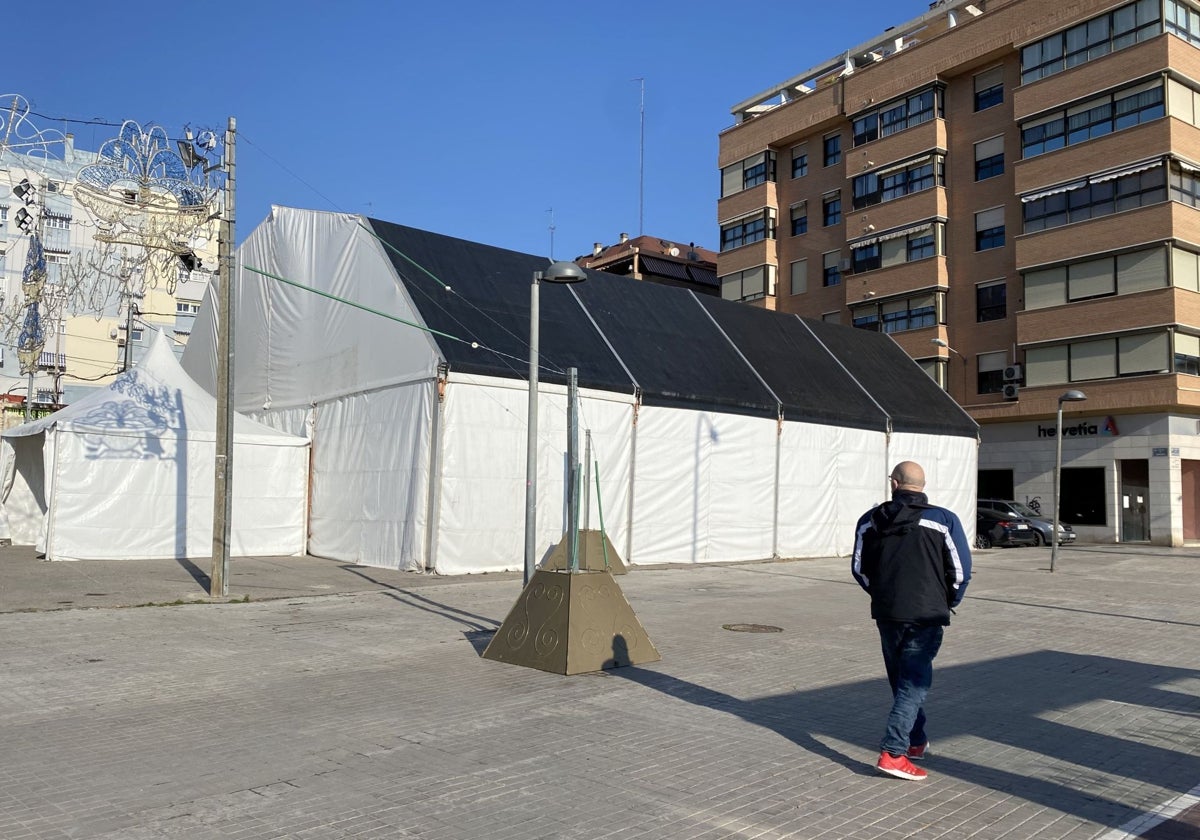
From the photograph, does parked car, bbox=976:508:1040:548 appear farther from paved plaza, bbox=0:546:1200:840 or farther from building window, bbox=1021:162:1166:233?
paved plaza, bbox=0:546:1200:840

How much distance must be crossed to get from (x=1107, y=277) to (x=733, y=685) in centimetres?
2978

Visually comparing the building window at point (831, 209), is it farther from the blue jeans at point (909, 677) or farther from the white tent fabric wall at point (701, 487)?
the blue jeans at point (909, 677)

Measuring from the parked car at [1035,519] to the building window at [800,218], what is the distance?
1846 centimetres

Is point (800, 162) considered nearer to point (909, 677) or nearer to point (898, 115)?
point (898, 115)

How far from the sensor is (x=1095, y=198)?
1276 inches

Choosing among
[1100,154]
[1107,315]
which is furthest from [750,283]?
[1107,315]

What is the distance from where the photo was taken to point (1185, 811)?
4.83 meters

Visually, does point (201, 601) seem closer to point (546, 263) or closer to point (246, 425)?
point (246, 425)

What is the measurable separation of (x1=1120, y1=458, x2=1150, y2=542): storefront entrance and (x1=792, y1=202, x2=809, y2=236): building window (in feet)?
61.2

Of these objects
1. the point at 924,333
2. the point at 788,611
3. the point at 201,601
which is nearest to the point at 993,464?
the point at 924,333

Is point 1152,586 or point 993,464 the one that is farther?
point 993,464

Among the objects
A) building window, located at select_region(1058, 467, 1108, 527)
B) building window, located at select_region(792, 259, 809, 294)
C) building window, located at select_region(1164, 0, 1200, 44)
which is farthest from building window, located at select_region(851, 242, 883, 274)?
building window, located at select_region(1164, 0, 1200, 44)

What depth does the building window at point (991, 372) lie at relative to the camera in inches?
1416

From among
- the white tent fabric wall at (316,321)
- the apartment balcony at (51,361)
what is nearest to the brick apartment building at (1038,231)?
the white tent fabric wall at (316,321)
